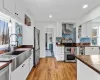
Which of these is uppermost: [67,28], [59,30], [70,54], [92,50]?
[67,28]

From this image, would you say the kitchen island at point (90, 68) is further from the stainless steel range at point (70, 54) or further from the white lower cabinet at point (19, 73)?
the stainless steel range at point (70, 54)

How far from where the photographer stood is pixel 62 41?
24.3ft

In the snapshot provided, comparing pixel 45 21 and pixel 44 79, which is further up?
pixel 45 21

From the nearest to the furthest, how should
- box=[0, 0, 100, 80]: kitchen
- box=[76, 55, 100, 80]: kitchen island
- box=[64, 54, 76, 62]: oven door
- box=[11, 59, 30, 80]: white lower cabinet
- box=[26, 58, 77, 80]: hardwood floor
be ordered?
box=[76, 55, 100, 80]: kitchen island
box=[11, 59, 30, 80]: white lower cabinet
box=[0, 0, 100, 80]: kitchen
box=[26, 58, 77, 80]: hardwood floor
box=[64, 54, 76, 62]: oven door

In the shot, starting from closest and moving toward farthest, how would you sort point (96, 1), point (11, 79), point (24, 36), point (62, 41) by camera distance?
point (11, 79)
point (96, 1)
point (24, 36)
point (62, 41)

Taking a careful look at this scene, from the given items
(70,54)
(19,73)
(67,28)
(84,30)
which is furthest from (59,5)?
(67,28)

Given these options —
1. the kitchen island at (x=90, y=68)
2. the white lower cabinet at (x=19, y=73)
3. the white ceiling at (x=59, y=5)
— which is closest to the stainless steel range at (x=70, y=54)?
the white ceiling at (x=59, y=5)

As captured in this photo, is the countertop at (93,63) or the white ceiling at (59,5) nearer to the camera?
the countertop at (93,63)

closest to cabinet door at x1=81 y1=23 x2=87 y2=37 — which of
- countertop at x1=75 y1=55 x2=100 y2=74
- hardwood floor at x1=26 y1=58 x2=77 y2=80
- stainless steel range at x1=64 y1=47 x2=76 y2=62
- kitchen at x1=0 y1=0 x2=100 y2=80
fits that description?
kitchen at x1=0 y1=0 x2=100 y2=80

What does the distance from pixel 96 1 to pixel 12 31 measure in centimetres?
293

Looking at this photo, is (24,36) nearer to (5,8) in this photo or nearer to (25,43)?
(25,43)

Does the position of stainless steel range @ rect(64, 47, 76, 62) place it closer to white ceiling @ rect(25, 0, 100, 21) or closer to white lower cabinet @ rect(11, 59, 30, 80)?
white ceiling @ rect(25, 0, 100, 21)

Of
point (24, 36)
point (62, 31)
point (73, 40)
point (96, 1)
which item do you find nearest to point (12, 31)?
point (24, 36)

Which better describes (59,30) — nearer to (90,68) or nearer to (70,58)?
(70,58)
